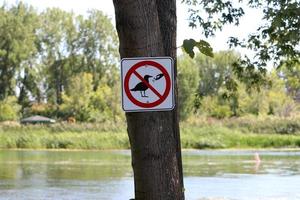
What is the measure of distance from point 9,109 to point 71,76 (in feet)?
38.2

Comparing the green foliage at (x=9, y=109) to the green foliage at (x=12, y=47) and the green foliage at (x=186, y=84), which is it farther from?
the green foliage at (x=186, y=84)

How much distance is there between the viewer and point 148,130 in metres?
4.60

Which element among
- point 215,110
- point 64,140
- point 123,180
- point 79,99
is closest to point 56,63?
point 79,99

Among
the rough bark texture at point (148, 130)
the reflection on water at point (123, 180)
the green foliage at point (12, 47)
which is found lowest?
the reflection on water at point (123, 180)

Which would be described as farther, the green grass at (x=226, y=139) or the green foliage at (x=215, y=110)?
the green foliage at (x=215, y=110)

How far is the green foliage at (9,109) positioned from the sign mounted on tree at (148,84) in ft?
198

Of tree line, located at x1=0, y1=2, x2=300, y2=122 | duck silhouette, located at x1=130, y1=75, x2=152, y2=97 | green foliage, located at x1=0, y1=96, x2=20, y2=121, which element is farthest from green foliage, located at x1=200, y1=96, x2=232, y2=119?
duck silhouette, located at x1=130, y1=75, x2=152, y2=97

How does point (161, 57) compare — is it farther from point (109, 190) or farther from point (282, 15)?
point (109, 190)

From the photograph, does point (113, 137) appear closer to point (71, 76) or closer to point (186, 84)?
point (186, 84)

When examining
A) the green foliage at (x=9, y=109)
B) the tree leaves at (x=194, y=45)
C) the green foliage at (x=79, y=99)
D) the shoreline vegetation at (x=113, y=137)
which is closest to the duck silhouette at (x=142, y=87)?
the tree leaves at (x=194, y=45)

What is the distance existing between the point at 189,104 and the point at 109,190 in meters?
47.4

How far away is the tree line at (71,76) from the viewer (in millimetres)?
68062

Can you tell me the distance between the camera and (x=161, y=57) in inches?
Answer: 185

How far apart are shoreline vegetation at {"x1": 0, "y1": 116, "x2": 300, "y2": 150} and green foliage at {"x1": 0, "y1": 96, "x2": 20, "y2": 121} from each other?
12742 millimetres
